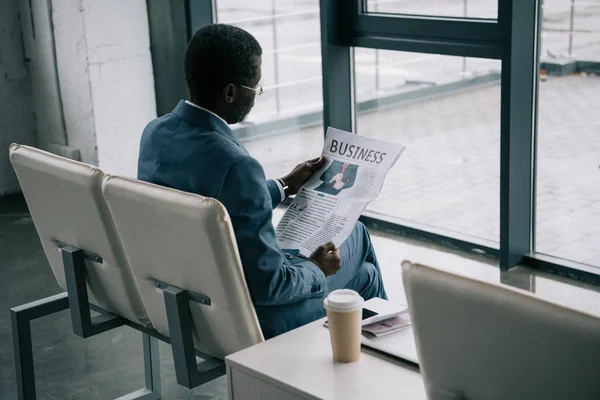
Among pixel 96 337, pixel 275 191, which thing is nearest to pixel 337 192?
pixel 275 191

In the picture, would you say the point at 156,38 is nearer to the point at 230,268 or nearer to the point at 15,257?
the point at 15,257

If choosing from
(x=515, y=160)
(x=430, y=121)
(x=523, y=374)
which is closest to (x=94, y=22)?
(x=430, y=121)

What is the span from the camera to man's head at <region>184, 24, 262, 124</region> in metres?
2.30

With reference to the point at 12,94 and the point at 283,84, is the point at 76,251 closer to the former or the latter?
the point at 283,84

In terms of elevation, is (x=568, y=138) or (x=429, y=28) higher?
(x=429, y=28)

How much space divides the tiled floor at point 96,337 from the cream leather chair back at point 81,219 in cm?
66

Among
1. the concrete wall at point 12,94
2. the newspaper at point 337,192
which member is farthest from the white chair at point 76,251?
the concrete wall at point 12,94

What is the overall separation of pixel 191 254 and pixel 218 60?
54cm

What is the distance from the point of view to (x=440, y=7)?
4.16m

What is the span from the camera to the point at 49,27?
17.9 ft

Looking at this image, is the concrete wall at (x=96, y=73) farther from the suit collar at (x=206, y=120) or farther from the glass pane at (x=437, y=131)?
the suit collar at (x=206, y=120)

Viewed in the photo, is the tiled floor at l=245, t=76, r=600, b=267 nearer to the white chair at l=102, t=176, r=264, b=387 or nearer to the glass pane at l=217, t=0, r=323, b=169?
the glass pane at l=217, t=0, r=323, b=169

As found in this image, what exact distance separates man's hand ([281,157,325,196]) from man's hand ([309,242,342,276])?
261 millimetres

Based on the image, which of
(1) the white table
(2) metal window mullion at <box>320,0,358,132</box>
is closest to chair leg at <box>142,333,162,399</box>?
(1) the white table
